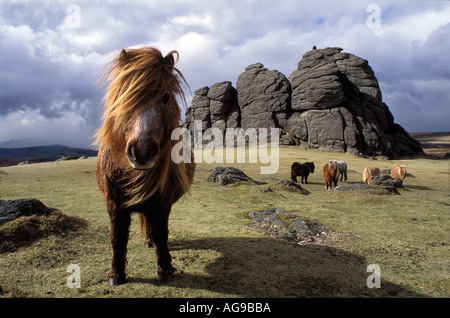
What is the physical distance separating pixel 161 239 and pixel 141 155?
5.45 ft

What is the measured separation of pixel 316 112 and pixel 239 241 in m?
48.2

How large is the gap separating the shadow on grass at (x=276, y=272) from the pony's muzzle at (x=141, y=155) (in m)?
2.07

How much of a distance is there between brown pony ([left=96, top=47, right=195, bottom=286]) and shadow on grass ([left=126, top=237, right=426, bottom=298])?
0.76 meters

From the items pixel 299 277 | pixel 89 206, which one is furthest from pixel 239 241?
pixel 89 206

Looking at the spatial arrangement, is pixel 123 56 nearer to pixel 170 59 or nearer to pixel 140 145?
pixel 170 59

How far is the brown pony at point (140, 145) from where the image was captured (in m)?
2.72

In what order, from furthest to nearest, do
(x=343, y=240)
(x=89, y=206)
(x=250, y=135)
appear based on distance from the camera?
1. (x=250, y=135)
2. (x=89, y=206)
3. (x=343, y=240)

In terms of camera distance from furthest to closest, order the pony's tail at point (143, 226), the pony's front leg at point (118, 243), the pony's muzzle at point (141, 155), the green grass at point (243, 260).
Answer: the pony's tail at point (143, 226)
the green grass at point (243, 260)
the pony's front leg at point (118, 243)
the pony's muzzle at point (141, 155)

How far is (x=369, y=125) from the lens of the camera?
47969mm

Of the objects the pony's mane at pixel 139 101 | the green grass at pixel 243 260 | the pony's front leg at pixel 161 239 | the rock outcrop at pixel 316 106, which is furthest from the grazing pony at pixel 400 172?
the rock outcrop at pixel 316 106

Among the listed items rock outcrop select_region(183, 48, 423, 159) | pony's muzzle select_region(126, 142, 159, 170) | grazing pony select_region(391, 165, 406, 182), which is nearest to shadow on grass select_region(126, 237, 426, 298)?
pony's muzzle select_region(126, 142, 159, 170)
